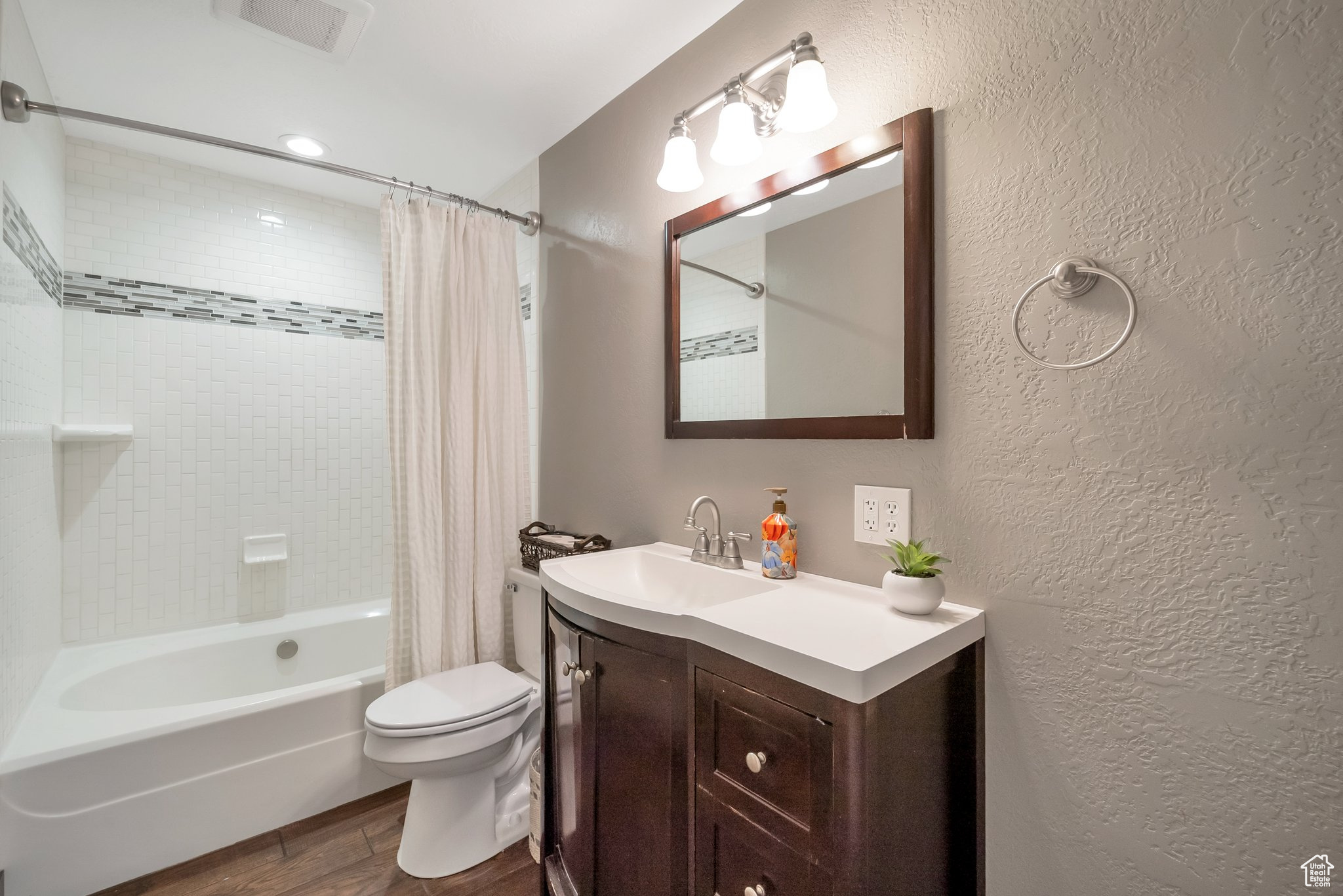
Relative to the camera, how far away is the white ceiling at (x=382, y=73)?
157 cm

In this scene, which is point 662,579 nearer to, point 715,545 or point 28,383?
point 715,545

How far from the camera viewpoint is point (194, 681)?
90.2 inches

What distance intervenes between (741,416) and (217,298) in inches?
95.5

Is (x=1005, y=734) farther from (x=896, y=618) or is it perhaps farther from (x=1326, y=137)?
(x=1326, y=137)

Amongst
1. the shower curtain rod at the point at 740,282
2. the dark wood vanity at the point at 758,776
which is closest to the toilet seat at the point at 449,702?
the dark wood vanity at the point at 758,776

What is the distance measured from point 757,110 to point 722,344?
22.3 inches

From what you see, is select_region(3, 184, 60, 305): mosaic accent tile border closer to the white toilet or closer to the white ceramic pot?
the white toilet

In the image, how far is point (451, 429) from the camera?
82.7 inches

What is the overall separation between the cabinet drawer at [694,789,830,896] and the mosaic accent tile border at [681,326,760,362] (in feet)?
3.30

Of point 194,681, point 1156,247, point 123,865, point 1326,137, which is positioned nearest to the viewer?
point 1326,137

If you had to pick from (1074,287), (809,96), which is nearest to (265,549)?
(809,96)

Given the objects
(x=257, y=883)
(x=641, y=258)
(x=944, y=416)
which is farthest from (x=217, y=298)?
(x=944, y=416)

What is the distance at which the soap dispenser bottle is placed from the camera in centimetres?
133

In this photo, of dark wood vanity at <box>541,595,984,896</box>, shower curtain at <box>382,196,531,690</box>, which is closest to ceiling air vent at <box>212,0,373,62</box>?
shower curtain at <box>382,196,531,690</box>
